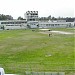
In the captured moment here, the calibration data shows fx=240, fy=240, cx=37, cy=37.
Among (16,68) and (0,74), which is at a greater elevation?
(0,74)

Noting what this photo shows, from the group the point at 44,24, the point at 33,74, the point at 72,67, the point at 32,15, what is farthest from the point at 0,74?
the point at 32,15

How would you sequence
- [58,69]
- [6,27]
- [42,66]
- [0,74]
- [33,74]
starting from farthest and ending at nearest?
[6,27] → [42,66] → [58,69] → [33,74] → [0,74]

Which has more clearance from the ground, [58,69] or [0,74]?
[0,74]

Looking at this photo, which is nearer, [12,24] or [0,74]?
[0,74]

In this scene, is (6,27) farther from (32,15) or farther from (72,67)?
(72,67)

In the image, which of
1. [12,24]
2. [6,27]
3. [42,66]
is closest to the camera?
[42,66]

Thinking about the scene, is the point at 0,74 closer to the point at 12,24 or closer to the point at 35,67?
the point at 35,67

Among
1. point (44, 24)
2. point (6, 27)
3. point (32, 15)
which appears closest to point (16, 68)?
point (6, 27)

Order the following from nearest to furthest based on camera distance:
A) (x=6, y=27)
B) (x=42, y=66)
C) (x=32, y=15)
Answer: (x=42, y=66) → (x=6, y=27) → (x=32, y=15)

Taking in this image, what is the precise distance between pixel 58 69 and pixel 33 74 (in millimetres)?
4579

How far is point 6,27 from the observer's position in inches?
4651

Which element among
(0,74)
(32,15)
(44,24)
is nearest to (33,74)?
(0,74)

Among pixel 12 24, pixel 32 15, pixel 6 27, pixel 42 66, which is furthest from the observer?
pixel 32 15

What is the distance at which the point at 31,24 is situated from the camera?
125312 mm
